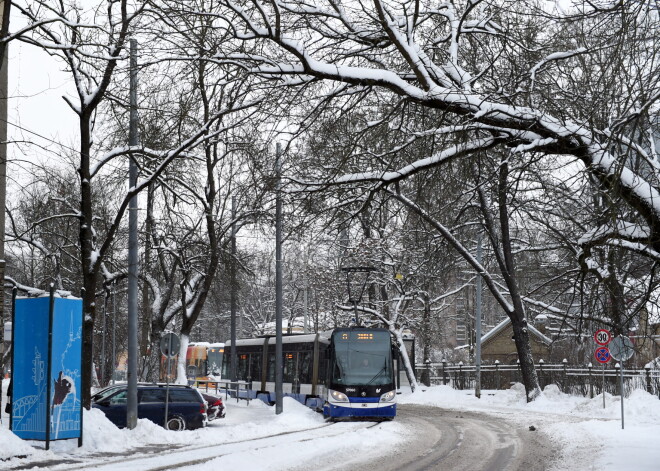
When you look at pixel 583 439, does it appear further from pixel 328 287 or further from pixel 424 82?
pixel 328 287

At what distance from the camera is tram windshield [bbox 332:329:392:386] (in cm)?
2906

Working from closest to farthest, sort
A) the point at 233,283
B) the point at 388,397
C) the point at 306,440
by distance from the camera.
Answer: the point at 306,440 < the point at 388,397 < the point at 233,283

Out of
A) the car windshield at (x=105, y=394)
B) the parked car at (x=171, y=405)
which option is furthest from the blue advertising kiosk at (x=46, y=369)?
the parked car at (x=171, y=405)

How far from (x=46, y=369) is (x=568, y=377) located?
84.6 feet

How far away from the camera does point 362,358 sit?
29500mm

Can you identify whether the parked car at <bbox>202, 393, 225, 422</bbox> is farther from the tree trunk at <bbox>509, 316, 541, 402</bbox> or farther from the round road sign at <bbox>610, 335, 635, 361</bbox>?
the tree trunk at <bbox>509, 316, 541, 402</bbox>

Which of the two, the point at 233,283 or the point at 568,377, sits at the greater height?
the point at 233,283

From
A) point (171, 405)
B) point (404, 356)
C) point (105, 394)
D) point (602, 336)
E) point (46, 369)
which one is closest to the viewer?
point (46, 369)

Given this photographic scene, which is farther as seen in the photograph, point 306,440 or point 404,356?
point 404,356

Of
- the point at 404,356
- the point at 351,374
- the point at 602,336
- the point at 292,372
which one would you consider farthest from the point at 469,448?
the point at 404,356

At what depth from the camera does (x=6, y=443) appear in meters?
15.9

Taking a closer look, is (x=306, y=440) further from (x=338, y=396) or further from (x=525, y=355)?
(x=525, y=355)

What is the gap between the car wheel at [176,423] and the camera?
24.1 metres

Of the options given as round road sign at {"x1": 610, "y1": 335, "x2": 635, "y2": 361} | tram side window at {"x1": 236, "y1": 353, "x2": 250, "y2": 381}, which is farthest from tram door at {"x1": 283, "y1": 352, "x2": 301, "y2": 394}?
round road sign at {"x1": 610, "y1": 335, "x2": 635, "y2": 361}
